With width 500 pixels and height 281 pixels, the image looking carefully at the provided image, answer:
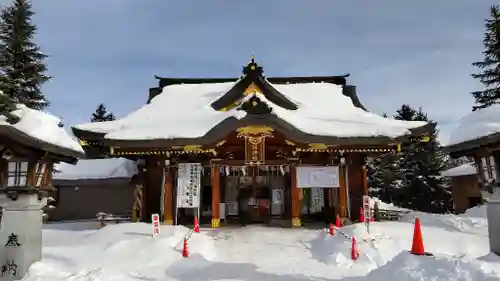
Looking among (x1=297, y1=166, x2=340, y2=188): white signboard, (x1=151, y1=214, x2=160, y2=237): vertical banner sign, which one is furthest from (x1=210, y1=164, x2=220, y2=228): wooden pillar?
(x1=297, y1=166, x2=340, y2=188): white signboard

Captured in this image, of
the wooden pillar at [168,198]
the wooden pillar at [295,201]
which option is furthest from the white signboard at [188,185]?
the wooden pillar at [295,201]

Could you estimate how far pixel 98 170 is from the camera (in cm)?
2150

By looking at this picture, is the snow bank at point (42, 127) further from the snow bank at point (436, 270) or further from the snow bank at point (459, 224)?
the snow bank at point (459, 224)

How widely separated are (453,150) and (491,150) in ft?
2.55

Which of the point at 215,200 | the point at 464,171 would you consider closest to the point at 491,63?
the point at 464,171

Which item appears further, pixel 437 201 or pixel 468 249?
pixel 437 201

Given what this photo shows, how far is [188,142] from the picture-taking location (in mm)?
13711

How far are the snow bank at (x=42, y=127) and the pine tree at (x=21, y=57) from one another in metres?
14.9

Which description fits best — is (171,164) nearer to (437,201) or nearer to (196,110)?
(196,110)

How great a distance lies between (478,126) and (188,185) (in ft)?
32.5

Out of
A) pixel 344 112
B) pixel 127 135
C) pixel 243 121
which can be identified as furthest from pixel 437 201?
pixel 127 135

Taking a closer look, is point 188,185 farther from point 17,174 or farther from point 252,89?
point 17,174

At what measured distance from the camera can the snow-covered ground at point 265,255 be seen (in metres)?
6.80

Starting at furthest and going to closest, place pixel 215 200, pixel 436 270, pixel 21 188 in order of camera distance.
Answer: pixel 215 200 → pixel 21 188 → pixel 436 270
